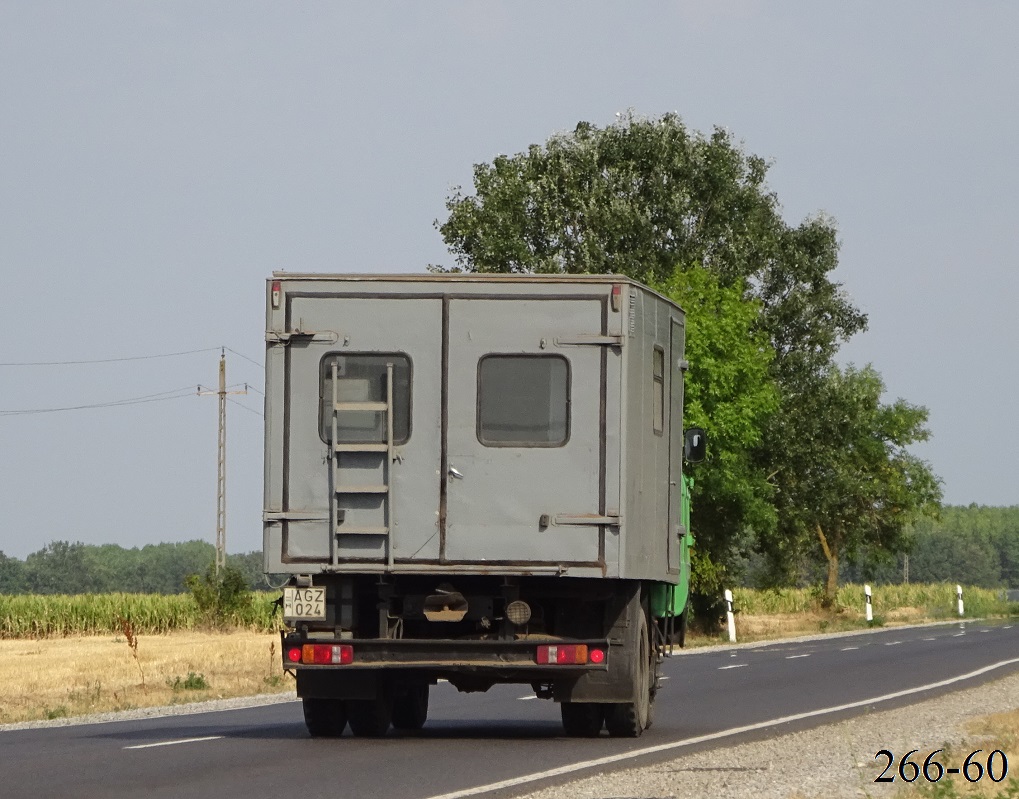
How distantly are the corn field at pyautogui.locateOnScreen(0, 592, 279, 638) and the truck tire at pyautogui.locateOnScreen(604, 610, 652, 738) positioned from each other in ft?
151

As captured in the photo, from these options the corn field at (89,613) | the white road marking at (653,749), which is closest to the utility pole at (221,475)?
the corn field at (89,613)

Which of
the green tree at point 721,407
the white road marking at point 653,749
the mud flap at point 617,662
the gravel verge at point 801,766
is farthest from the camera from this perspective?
the green tree at point 721,407

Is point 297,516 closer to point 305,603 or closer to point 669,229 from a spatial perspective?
point 305,603

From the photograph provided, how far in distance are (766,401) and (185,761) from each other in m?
32.9

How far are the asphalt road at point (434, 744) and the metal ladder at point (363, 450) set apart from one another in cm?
161

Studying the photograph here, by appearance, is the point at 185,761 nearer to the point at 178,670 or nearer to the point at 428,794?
the point at 428,794

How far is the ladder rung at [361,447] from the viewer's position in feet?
45.1

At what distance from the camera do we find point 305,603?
13.7 meters

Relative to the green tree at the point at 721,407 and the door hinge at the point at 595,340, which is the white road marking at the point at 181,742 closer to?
the door hinge at the point at 595,340

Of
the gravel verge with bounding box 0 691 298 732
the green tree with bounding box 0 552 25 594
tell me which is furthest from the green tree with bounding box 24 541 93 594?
the gravel verge with bounding box 0 691 298 732

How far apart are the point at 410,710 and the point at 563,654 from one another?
2.96 metres

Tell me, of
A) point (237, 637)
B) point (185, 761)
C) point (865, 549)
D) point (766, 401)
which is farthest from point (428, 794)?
point (865, 549)

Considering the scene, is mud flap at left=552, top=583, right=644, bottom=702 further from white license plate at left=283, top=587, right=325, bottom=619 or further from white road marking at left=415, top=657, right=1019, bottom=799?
white license plate at left=283, top=587, right=325, bottom=619

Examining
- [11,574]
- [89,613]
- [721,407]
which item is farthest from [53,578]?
[721,407]
